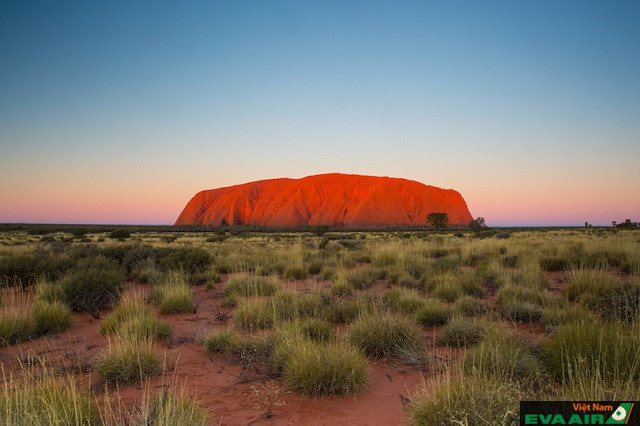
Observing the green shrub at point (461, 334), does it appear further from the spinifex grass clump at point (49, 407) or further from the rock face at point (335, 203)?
the rock face at point (335, 203)

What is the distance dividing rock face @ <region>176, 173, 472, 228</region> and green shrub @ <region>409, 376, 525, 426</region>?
262ft

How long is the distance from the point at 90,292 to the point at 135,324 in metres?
3.38

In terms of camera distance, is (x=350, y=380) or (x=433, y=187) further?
(x=433, y=187)

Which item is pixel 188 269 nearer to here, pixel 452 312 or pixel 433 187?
pixel 452 312

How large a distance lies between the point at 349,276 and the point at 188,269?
570 cm

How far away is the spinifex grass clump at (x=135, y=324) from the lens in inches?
217

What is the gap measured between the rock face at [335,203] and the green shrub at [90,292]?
75.3 metres

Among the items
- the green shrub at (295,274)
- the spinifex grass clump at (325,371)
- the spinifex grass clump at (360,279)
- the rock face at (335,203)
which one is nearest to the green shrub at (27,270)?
the green shrub at (295,274)

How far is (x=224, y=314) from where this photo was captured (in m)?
7.30

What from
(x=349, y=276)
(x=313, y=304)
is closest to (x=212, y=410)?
(x=313, y=304)

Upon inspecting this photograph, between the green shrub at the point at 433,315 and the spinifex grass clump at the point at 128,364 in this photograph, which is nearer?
the spinifex grass clump at the point at 128,364

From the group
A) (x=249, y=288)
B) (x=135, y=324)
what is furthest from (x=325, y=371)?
(x=249, y=288)

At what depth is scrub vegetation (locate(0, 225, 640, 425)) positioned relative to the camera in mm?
3029

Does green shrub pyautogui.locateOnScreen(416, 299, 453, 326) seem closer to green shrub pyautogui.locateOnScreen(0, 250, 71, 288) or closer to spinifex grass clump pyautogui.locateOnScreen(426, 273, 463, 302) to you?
spinifex grass clump pyautogui.locateOnScreen(426, 273, 463, 302)
